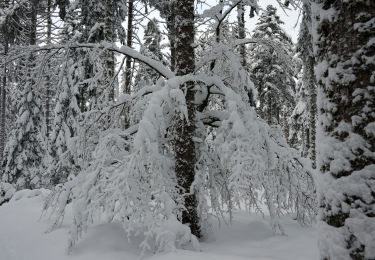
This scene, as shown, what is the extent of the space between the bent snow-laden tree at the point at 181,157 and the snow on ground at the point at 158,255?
0.82 feet

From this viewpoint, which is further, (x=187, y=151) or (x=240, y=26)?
(x=240, y=26)

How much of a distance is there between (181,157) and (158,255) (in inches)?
72.5

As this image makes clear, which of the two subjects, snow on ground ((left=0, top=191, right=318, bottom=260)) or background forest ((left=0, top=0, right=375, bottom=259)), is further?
snow on ground ((left=0, top=191, right=318, bottom=260))

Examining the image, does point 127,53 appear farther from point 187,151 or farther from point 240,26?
point 240,26

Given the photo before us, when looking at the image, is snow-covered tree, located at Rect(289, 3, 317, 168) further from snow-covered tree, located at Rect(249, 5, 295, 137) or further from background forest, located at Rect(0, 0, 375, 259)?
snow-covered tree, located at Rect(249, 5, 295, 137)

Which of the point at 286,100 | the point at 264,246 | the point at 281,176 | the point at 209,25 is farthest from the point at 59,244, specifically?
A: the point at 286,100

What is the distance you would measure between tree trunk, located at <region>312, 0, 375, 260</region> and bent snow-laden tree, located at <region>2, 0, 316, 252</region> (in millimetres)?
2002

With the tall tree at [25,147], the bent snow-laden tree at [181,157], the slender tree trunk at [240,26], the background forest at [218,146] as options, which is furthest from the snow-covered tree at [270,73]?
the bent snow-laden tree at [181,157]

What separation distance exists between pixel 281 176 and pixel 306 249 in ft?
4.09

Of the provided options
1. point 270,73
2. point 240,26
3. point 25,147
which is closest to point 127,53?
point 240,26

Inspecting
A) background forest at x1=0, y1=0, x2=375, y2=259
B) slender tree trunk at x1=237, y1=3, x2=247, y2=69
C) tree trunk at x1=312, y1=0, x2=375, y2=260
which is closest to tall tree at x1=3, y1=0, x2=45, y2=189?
slender tree trunk at x1=237, y1=3, x2=247, y2=69

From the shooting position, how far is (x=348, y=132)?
239 centimetres

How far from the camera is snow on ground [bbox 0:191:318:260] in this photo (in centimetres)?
475

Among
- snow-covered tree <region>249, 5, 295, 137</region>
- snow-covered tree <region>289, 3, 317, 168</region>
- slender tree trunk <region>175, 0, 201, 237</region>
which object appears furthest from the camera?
snow-covered tree <region>249, 5, 295, 137</region>
